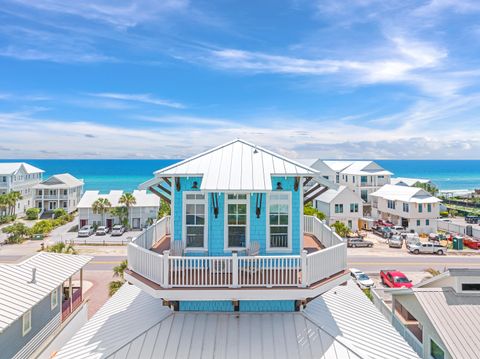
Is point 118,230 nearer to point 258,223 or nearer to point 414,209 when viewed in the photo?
point 258,223

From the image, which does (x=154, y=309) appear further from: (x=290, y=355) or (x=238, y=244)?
(x=290, y=355)

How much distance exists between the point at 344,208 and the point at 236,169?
41.5 metres

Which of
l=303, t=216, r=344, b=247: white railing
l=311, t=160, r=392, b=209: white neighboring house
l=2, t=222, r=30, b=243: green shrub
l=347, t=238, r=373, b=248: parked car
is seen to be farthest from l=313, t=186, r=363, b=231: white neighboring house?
l=2, t=222, r=30, b=243: green shrub

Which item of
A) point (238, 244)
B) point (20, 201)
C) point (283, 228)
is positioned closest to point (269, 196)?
point (283, 228)

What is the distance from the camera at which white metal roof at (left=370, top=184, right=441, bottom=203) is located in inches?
1921

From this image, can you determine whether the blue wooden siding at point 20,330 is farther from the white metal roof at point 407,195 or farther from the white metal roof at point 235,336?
the white metal roof at point 407,195

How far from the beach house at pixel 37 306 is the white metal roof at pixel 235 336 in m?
2.77

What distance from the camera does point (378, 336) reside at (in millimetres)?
10750

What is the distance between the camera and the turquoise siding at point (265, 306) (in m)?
10.9

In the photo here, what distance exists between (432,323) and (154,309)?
10.1 metres

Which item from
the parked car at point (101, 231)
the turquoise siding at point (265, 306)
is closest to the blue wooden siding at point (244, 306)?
the turquoise siding at point (265, 306)

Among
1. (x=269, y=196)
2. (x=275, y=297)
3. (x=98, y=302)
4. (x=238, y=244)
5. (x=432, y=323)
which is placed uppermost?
(x=269, y=196)

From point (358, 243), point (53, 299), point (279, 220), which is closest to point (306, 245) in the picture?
point (279, 220)

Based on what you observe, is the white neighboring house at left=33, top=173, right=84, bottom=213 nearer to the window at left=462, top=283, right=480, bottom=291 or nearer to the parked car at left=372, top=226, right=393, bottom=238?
the parked car at left=372, top=226, right=393, bottom=238
